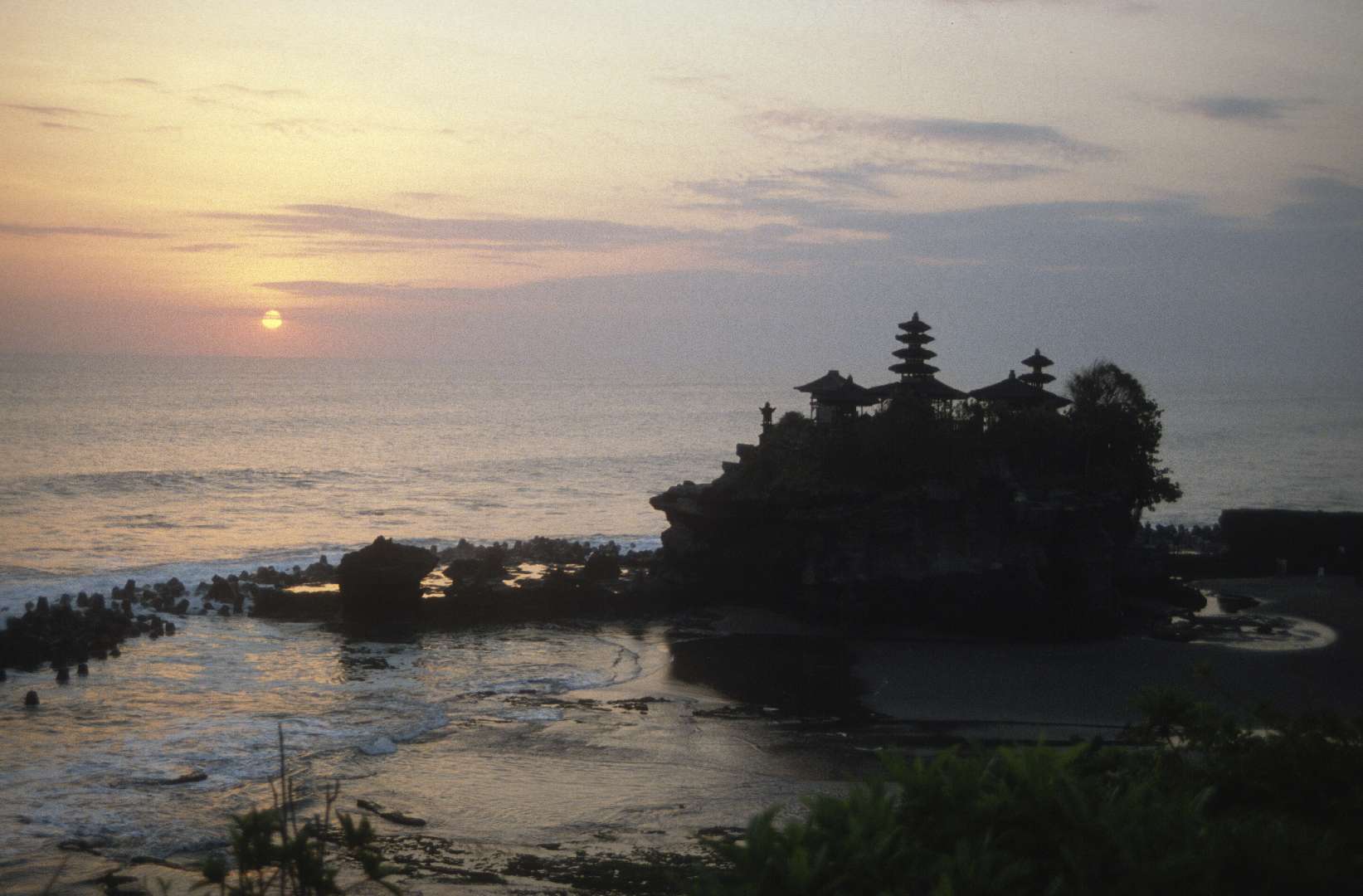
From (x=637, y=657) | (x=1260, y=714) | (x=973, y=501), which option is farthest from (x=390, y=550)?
(x=1260, y=714)

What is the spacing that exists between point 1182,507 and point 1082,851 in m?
72.9

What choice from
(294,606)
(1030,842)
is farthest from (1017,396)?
(1030,842)

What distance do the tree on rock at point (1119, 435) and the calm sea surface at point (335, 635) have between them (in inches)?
663

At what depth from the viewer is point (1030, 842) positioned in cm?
894

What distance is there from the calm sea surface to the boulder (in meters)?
2.70

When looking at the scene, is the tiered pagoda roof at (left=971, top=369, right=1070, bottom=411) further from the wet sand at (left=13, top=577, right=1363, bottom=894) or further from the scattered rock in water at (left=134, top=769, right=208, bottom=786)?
the scattered rock in water at (left=134, top=769, right=208, bottom=786)

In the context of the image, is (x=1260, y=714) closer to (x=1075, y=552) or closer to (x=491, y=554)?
(x=1075, y=552)

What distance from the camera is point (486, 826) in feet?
63.7

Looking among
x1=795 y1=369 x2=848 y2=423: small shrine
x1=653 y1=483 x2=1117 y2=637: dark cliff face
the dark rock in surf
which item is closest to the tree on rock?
x1=653 y1=483 x2=1117 y2=637: dark cliff face

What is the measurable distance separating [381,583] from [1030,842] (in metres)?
32.4

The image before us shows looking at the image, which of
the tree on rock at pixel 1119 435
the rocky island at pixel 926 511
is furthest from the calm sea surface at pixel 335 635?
the tree on rock at pixel 1119 435

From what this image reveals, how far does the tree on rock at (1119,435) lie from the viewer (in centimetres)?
3900

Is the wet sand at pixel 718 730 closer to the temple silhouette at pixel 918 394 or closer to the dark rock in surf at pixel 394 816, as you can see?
the dark rock in surf at pixel 394 816

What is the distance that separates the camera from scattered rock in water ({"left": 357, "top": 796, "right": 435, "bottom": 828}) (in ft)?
63.6
